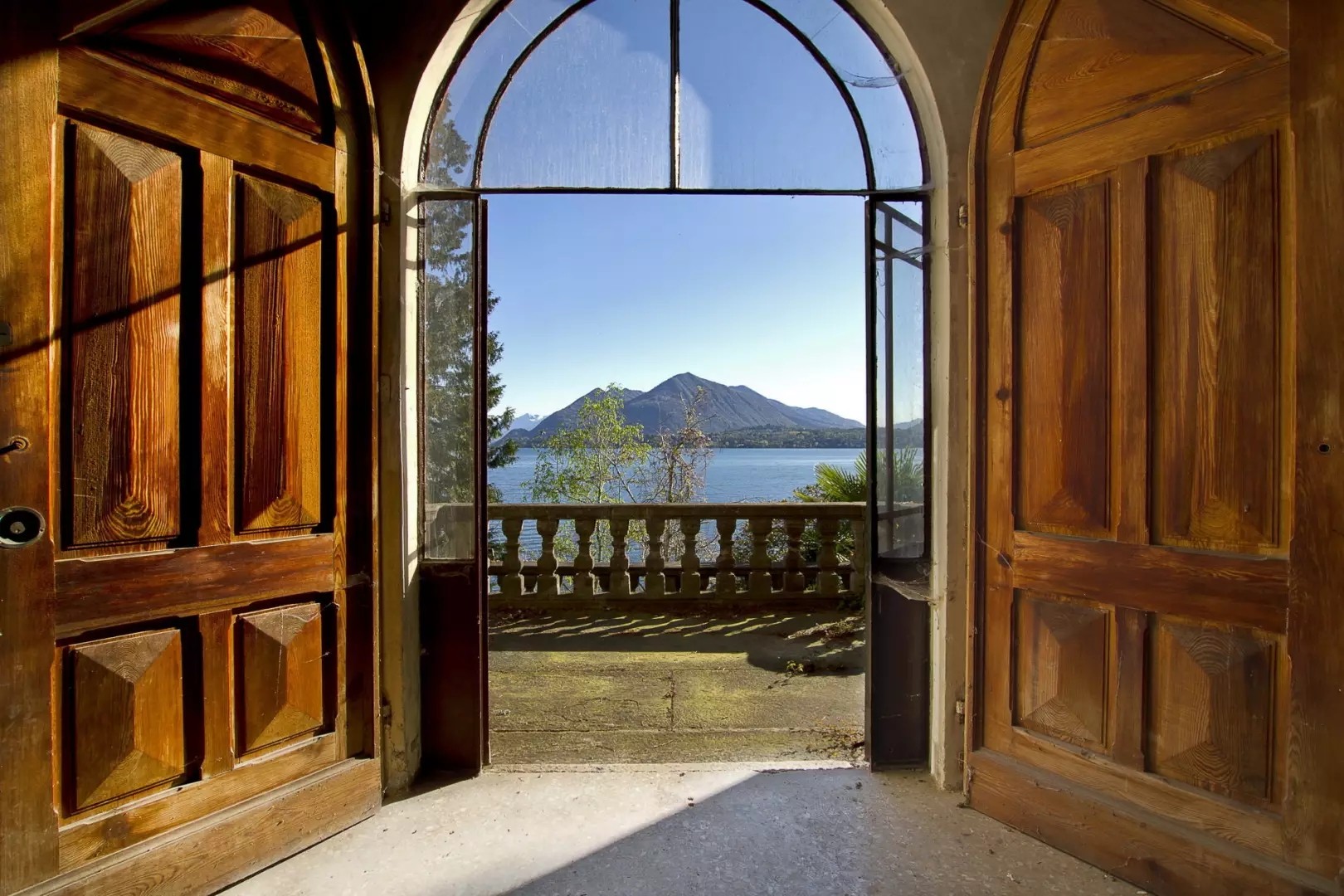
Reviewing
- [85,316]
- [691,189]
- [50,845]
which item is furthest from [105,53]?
[50,845]

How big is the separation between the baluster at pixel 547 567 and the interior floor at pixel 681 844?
232 centimetres

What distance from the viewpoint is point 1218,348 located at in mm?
1738

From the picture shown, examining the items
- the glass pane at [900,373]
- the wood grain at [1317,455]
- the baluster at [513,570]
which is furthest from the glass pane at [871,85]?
the baluster at [513,570]

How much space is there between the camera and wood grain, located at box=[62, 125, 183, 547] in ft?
5.43

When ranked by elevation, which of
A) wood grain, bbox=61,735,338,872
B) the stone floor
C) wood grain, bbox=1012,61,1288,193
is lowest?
the stone floor

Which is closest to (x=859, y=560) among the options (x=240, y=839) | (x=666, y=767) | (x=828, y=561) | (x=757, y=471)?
(x=828, y=561)

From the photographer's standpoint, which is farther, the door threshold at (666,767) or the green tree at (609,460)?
the green tree at (609,460)

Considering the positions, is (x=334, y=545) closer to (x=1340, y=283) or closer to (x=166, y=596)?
(x=166, y=596)

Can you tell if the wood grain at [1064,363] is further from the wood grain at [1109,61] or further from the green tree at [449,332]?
the green tree at [449,332]

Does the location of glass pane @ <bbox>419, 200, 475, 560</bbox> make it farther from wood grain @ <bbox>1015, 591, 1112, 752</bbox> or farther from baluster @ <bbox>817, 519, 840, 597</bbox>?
baluster @ <bbox>817, 519, 840, 597</bbox>

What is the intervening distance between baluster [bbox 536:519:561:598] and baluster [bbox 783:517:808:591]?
67.6 inches

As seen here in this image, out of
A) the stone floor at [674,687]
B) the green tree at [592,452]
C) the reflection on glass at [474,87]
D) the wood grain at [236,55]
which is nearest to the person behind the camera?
the wood grain at [236,55]

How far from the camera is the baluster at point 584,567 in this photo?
4.78 m

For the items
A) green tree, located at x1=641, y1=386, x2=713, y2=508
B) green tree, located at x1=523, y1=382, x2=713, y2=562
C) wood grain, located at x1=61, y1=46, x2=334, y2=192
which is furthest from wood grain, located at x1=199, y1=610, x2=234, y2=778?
green tree, located at x1=641, y1=386, x2=713, y2=508
